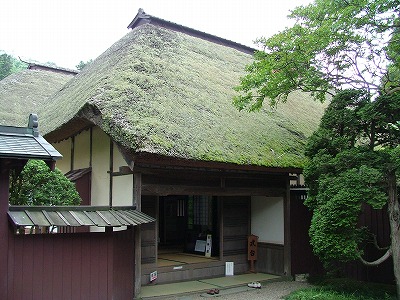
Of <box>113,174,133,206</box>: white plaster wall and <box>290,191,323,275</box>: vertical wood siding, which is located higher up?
<box>113,174,133,206</box>: white plaster wall

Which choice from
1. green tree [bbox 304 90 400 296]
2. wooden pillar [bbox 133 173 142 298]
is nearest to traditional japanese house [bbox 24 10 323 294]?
wooden pillar [bbox 133 173 142 298]

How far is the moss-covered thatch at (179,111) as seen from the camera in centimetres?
788

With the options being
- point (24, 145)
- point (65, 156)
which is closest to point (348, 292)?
point (24, 145)

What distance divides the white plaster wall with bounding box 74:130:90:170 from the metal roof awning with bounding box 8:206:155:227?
11.3 ft

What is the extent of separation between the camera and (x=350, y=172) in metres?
7.36

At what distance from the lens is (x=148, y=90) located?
30.2 feet

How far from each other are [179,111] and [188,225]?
457 cm

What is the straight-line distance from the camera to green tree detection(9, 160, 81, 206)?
25.8ft

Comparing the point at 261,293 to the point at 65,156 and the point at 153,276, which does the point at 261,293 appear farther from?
the point at 65,156

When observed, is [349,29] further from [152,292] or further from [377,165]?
[152,292]

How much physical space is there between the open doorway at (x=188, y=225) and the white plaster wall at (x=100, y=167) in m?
2.74

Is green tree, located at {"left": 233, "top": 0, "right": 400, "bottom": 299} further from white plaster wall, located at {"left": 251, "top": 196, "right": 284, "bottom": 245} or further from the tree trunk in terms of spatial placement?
white plaster wall, located at {"left": 251, "top": 196, "right": 284, "bottom": 245}

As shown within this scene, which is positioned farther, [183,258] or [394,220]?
[183,258]

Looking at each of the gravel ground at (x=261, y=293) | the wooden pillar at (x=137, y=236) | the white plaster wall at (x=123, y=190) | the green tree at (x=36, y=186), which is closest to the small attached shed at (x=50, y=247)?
the wooden pillar at (x=137, y=236)
